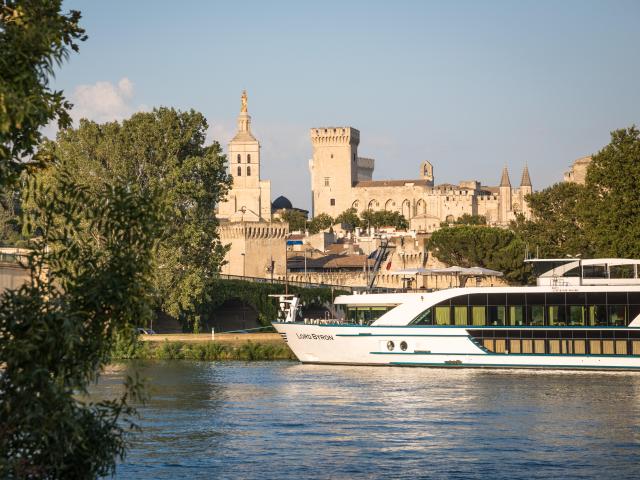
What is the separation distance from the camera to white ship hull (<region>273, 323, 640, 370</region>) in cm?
3856

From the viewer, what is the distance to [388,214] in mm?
151125

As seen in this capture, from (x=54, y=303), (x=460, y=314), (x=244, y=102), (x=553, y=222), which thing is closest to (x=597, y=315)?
(x=460, y=314)

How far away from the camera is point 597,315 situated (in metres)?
38.3

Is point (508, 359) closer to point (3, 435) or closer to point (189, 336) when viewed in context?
point (189, 336)

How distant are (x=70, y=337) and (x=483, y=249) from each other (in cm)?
6929

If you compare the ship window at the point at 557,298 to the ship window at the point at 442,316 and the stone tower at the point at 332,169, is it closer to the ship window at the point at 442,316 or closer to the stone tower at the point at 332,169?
the ship window at the point at 442,316

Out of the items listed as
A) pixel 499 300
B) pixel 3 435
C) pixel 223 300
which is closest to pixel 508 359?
pixel 499 300

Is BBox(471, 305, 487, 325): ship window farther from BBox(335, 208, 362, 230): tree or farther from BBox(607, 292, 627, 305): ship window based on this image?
BBox(335, 208, 362, 230): tree

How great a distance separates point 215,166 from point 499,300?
56.0 feet

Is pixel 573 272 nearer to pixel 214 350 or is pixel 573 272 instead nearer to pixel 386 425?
pixel 214 350

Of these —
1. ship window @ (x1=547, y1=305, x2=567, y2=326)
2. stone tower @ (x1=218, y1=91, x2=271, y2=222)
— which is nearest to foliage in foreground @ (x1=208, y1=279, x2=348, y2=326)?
ship window @ (x1=547, y1=305, x2=567, y2=326)

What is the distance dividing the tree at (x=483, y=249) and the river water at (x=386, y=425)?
120 feet

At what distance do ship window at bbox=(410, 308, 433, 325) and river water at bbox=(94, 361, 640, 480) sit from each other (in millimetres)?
2405

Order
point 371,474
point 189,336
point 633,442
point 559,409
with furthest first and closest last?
point 189,336 < point 559,409 < point 633,442 < point 371,474
